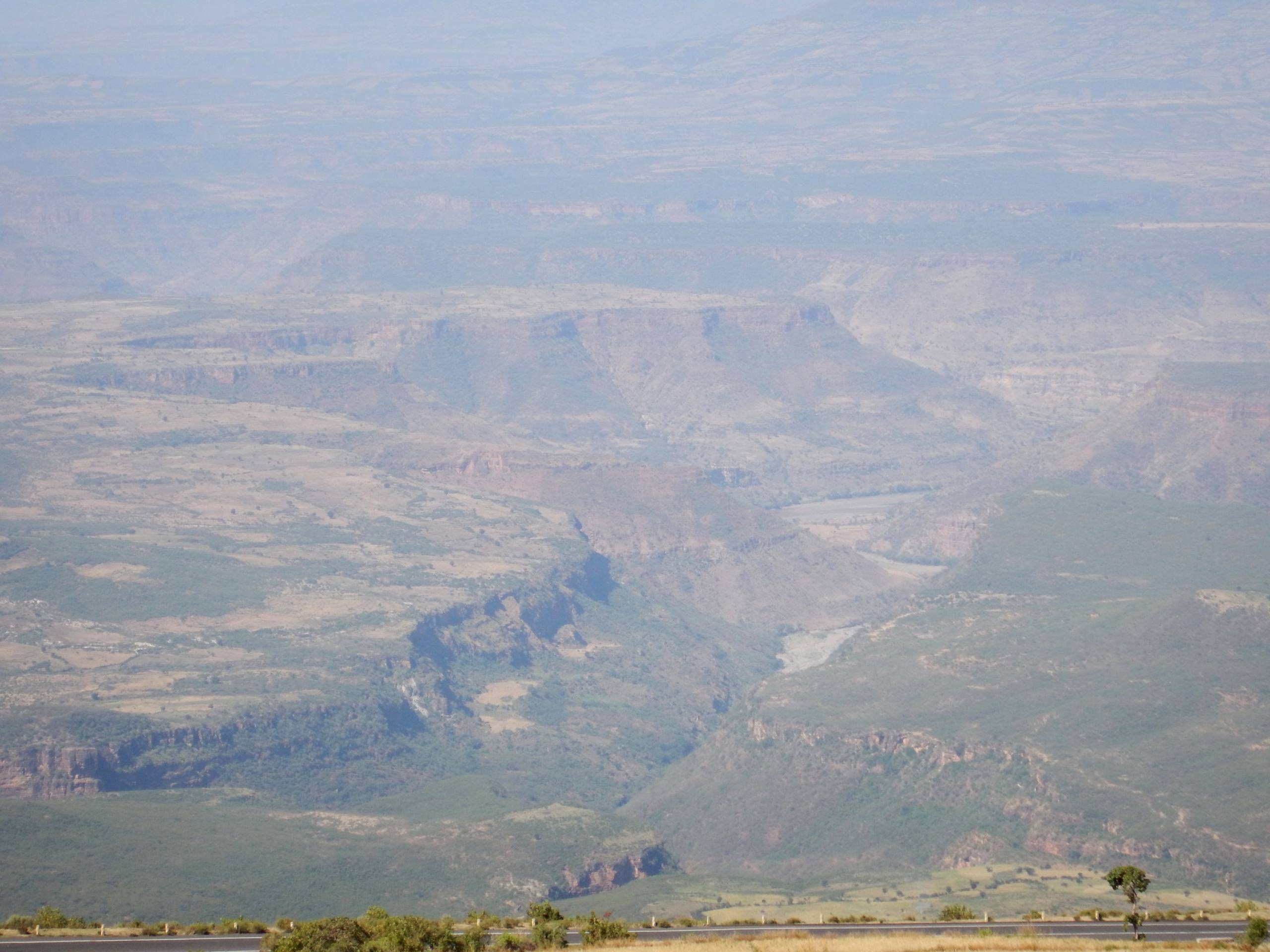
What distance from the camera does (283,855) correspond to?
10994 centimetres

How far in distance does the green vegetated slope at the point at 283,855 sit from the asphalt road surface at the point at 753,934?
3222 cm

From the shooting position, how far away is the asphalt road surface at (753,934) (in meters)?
64.4

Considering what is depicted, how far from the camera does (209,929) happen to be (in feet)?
227

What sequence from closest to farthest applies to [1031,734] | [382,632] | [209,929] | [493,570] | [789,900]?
[209,929], [789,900], [1031,734], [382,632], [493,570]

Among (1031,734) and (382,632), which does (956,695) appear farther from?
(382,632)

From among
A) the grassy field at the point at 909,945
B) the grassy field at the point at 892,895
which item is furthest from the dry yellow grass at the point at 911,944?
the grassy field at the point at 892,895

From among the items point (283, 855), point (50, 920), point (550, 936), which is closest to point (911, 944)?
point (550, 936)

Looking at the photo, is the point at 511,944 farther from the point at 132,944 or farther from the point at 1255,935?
the point at 1255,935

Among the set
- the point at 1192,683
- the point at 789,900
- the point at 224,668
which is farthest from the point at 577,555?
the point at 789,900

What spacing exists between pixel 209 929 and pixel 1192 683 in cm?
7961

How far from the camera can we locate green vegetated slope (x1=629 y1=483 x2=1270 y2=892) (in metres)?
114

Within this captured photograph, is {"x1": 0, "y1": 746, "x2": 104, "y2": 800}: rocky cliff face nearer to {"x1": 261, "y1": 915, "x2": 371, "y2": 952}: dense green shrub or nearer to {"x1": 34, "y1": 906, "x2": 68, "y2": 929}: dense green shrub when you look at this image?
{"x1": 34, "y1": 906, "x2": 68, "y2": 929}: dense green shrub

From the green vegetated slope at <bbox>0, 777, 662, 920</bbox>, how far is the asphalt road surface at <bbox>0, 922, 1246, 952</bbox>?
32218 mm

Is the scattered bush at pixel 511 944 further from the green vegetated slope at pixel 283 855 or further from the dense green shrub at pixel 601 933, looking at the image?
the green vegetated slope at pixel 283 855
